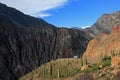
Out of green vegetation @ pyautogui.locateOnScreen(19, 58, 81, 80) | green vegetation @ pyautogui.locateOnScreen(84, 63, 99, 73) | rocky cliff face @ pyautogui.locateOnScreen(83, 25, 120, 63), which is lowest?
green vegetation @ pyautogui.locateOnScreen(19, 58, 81, 80)

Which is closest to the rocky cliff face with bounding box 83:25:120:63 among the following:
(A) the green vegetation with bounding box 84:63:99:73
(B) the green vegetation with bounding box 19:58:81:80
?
A: (B) the green vegetation with bounding box 19:58:81:80

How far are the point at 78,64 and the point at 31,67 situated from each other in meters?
89.3

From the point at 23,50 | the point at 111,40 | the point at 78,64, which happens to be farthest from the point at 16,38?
the point at 78,64

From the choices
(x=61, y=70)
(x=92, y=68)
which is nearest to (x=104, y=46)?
(x=61, y=70)

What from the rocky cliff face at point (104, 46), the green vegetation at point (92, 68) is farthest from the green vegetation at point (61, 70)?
the rocky cliff face at point (104, 46)

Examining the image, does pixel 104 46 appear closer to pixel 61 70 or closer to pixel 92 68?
pixel 61 70

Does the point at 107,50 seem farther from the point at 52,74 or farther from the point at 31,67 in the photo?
the point at 31,67

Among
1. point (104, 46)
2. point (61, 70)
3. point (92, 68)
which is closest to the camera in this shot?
point (92, 68)

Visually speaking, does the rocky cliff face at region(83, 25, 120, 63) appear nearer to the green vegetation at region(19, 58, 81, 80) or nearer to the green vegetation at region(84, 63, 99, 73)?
the green vegetation at region(19, 58, 81, 80)

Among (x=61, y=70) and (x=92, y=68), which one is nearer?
(x=92, y=68)

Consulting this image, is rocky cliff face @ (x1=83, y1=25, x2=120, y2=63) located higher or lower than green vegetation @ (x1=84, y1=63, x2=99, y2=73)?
higher

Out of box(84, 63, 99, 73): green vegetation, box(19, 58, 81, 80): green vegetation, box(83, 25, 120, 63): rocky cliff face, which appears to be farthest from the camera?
box(83, 25, 120, 63): rocky cliff face

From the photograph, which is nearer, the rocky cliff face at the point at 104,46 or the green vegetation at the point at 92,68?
the green vegetation at the point at 92,68

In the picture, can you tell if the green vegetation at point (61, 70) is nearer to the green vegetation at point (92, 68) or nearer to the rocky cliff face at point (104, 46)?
the green vegetation at point (92, 68)
